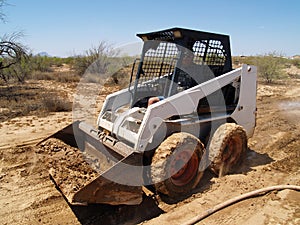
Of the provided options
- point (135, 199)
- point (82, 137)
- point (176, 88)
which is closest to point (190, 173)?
point (135, 199)

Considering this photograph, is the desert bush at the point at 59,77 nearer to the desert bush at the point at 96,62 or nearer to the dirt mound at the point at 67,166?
the desert bush at the point at 96,62

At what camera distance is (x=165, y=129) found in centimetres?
382

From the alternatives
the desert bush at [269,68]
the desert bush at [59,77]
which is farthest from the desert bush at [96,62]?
the desert bush at [269,68]

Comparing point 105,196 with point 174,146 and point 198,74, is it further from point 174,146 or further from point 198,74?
point 198,74

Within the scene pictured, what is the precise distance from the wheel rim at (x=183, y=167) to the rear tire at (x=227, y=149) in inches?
17.0

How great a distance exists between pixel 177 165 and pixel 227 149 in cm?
116

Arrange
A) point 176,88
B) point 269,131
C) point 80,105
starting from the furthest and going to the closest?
point 80,105, point 269,131, point 176,88

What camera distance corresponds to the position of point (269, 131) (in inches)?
280

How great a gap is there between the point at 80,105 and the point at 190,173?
24.0 ft

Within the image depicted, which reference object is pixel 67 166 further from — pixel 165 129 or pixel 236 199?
pixel 236 199

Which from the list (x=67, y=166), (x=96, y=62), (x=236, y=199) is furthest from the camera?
(x=96, y=62)

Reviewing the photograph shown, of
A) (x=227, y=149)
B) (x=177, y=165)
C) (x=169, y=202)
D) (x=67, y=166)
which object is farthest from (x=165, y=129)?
(x=67, y=166)

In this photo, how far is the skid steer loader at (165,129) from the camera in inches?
133

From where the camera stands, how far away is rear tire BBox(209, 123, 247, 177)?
4.14 meters
